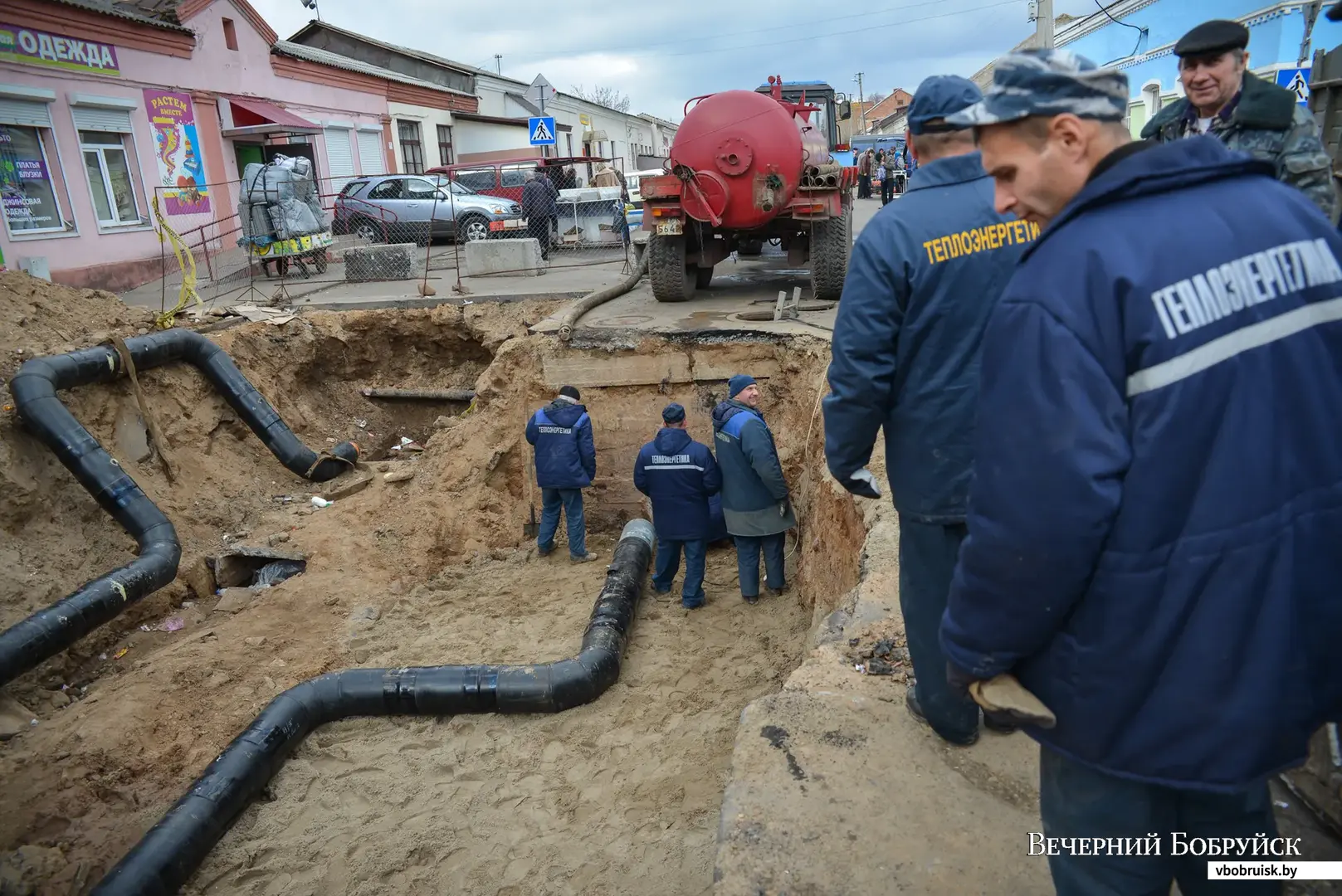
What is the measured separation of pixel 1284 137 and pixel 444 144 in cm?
2651

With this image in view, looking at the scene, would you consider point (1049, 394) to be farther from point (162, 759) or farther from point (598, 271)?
point (598, 271)

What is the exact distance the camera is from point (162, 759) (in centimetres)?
486

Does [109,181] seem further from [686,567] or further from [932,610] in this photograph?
[932,610]

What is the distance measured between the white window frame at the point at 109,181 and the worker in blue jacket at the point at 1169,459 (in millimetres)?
16000

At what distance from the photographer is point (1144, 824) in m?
1.46

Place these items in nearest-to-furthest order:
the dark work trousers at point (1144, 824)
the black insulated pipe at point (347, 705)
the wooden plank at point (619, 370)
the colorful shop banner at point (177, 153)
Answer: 1. the dark work trousers at point (1144, 824)
2. the black insulated pipe at point (347, 705)
3. the wooden plank at point (619, 370)
4. the colorful shop banner at point (177, 153)

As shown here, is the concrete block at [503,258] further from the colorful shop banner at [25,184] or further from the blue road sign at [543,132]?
the colorful shop banner at [25,184]

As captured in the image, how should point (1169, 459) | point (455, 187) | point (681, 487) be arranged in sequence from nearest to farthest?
point (1169, 459) < point (681, 487) < point (455, 187)

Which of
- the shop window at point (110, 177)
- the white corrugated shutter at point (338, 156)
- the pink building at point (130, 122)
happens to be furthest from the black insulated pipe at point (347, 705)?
the white corrugated shutter at point (338, 156)

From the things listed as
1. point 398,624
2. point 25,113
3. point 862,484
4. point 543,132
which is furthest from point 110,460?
point 543,132

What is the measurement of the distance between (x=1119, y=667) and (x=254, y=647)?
606cm

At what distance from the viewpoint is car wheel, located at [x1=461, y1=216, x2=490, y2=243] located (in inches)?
639

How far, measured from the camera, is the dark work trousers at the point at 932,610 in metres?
2.58

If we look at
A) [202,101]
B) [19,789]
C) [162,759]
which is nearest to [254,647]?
[162,759]
